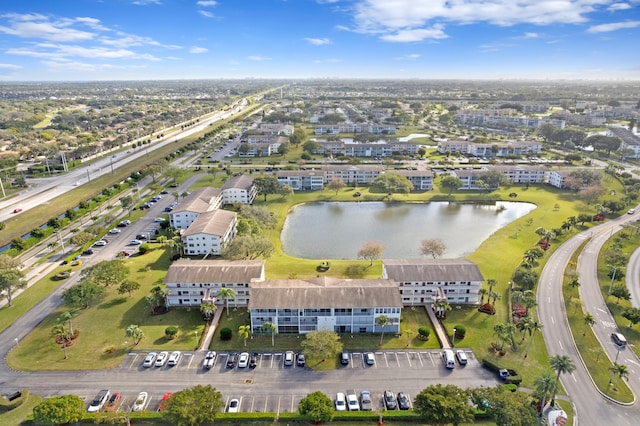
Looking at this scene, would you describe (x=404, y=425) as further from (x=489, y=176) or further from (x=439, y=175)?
(x=439, y=175)

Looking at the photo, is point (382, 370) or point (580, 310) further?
point (580, 310)

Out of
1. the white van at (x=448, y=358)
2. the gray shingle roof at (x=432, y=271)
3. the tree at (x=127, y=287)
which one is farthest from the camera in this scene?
the tree at (x=127, y=287)

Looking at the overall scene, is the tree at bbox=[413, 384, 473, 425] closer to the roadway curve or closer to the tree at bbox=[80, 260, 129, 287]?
the roadway curve

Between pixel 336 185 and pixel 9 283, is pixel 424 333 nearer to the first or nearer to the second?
pixel 9 283

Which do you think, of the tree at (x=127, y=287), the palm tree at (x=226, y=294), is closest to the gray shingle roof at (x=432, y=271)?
the palm tree at (x=226, y=294)

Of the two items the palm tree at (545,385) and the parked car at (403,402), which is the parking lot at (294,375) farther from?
the palm tree at (545,385)

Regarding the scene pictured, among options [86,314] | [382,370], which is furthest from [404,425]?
[86,314]

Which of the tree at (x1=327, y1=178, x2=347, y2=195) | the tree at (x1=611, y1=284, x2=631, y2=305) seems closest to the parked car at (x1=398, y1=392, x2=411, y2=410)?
the tree at (x1=611, y1=284, x2=631, y2=305)
